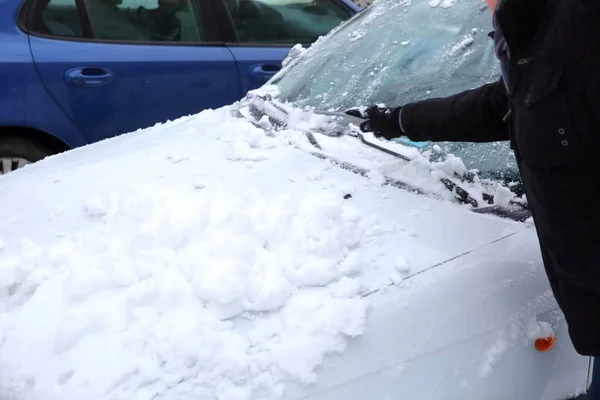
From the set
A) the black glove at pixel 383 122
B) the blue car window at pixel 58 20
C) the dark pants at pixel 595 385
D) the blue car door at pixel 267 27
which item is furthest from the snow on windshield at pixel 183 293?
the blue car door at pixel 267 27

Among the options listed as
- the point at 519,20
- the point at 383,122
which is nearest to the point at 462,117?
the point at 383,122

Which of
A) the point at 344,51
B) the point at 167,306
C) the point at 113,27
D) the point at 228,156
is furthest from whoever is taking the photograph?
the point at 113,27

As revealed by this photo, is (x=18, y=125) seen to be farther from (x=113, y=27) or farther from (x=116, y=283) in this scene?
(x=116, y=283)

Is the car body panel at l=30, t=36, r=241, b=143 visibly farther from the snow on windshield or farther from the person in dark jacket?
the person in dark jacket

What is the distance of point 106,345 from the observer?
1.45 m

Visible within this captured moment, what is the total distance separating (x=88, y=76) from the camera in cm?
401

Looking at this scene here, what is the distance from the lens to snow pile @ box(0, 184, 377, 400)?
1413 millimetres

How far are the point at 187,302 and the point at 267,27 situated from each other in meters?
3.34

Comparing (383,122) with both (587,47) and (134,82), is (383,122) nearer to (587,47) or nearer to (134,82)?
(587,47)

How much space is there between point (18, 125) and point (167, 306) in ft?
9.04

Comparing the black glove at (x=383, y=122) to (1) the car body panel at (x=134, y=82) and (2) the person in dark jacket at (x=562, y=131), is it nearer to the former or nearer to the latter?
(2) the person in dark jacket at (x=562, y=131)

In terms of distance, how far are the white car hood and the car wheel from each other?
195 cm

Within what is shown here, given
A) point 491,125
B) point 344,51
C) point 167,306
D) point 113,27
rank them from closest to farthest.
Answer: point 167,306 → point 491,125 → point 344,51 → point 113,27

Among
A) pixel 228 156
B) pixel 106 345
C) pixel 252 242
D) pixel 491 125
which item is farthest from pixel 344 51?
pixel 106 345
